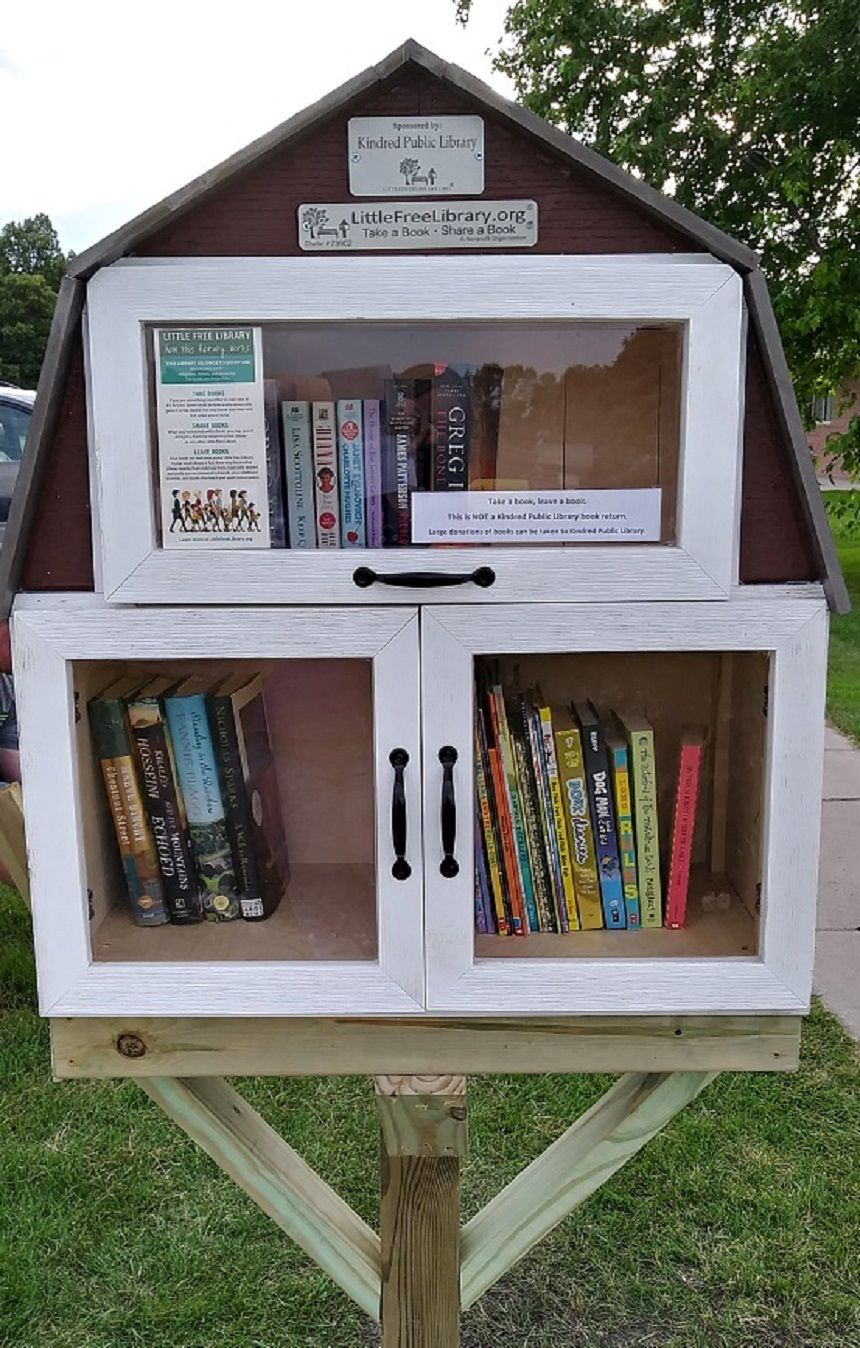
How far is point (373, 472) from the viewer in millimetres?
1144

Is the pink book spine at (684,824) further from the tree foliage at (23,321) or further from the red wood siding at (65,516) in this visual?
the tree foliage at (23,321)

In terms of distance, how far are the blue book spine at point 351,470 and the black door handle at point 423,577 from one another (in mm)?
71

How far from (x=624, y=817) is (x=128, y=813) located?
0.58m

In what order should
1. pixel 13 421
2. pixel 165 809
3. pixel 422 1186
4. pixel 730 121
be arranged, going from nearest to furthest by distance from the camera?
pixel 165 809 → pixel 422 1186 → pixel 13 421 → pixel 730 121

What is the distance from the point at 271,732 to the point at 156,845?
0.61 ft

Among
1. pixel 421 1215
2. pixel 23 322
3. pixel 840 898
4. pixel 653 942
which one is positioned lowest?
pixel 840 898

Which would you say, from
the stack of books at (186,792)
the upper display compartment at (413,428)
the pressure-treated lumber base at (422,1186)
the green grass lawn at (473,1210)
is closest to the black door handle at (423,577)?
the upper display compartment at (413,428)

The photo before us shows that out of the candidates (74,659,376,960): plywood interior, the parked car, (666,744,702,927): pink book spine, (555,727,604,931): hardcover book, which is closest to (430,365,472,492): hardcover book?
(74,659,376,960): plywood interior

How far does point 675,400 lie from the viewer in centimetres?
109

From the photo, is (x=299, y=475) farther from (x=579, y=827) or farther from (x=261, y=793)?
(x=579, y=827)

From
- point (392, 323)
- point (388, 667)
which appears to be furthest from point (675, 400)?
point (388, 667)

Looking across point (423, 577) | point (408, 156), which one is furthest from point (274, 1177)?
point (408, 156)

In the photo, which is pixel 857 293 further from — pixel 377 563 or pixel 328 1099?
pixel 377 563

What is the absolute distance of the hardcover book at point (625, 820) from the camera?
4.10 ft
